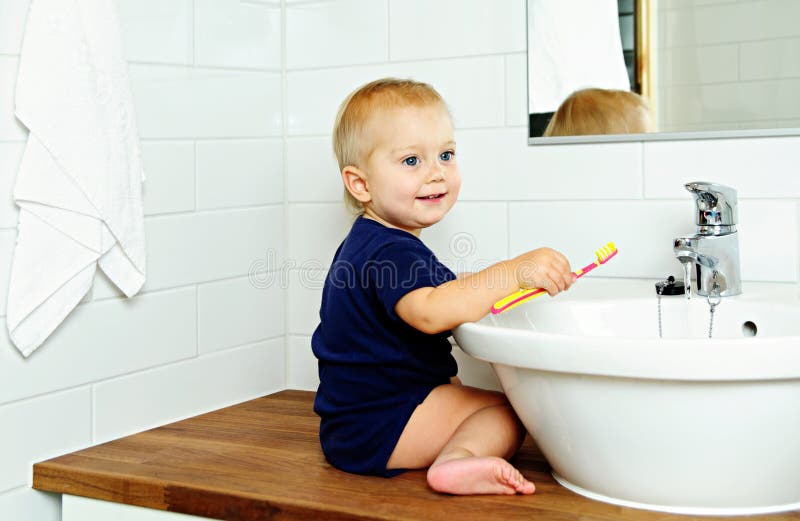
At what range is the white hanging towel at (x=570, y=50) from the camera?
1542 millimetres

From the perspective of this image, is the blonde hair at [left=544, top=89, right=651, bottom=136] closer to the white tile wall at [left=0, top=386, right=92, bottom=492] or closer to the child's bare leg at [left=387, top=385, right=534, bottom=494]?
the child's bare leg at [left=387, top=385, right=534, bottom=494]

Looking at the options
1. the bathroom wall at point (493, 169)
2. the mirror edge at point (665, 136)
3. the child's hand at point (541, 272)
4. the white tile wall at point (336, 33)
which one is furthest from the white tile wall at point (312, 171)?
the child's hand at point (541, 272)

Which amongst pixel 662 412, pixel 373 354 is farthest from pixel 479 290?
pixel 662 412

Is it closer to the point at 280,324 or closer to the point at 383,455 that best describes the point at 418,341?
the point at 383,455

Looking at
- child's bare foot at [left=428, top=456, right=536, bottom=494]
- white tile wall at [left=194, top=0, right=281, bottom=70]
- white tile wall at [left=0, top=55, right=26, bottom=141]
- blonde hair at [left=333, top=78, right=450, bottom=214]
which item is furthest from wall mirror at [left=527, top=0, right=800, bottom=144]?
white tile wall at [left=0, top=55, right=26, bottom=141]

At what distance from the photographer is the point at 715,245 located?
1.36 meters

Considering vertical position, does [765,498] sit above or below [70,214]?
below

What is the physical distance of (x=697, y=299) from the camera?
136cm

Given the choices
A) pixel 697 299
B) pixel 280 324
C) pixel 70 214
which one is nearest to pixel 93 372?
pixel 70 214

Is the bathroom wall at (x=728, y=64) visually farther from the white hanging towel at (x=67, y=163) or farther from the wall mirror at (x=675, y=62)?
the white hanging towel at (x=67, y=163)

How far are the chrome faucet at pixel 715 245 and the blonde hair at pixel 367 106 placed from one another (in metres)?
0.40

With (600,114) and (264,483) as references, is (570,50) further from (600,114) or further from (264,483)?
(264,483)

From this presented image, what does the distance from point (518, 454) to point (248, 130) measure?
0.79 metres

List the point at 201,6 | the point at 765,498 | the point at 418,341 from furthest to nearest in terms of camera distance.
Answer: the point at 201,6 < the point at 418,341 < the point at 765,498
